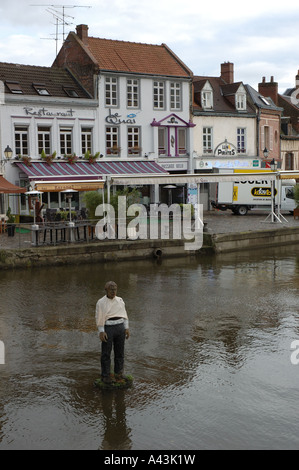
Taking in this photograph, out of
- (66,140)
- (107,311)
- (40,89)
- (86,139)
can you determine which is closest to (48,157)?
(66,140)

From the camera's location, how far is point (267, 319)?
1284 centimetres

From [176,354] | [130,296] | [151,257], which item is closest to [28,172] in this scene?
[151,257]

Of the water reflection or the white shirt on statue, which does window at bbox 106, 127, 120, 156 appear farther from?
the water reflection

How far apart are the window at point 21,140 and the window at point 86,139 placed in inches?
141

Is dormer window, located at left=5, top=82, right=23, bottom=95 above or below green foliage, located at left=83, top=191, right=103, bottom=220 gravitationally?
above

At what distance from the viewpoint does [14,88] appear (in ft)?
103

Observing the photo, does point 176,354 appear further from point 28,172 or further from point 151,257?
point 28,172

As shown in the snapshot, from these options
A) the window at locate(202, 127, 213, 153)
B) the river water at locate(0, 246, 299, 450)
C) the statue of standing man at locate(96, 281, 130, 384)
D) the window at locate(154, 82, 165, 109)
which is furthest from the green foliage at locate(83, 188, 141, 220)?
the window at locate(202, 127, 213, 153)

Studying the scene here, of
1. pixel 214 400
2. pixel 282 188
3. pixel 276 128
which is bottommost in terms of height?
pixel 214 400

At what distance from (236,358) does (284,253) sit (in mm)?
14938

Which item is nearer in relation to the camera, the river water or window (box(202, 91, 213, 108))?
the river water

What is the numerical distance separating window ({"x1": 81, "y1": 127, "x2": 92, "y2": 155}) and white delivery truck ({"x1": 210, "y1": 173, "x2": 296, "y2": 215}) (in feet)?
26.8

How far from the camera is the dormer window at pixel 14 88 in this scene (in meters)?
31.1

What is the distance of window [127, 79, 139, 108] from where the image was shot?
35.5 m
